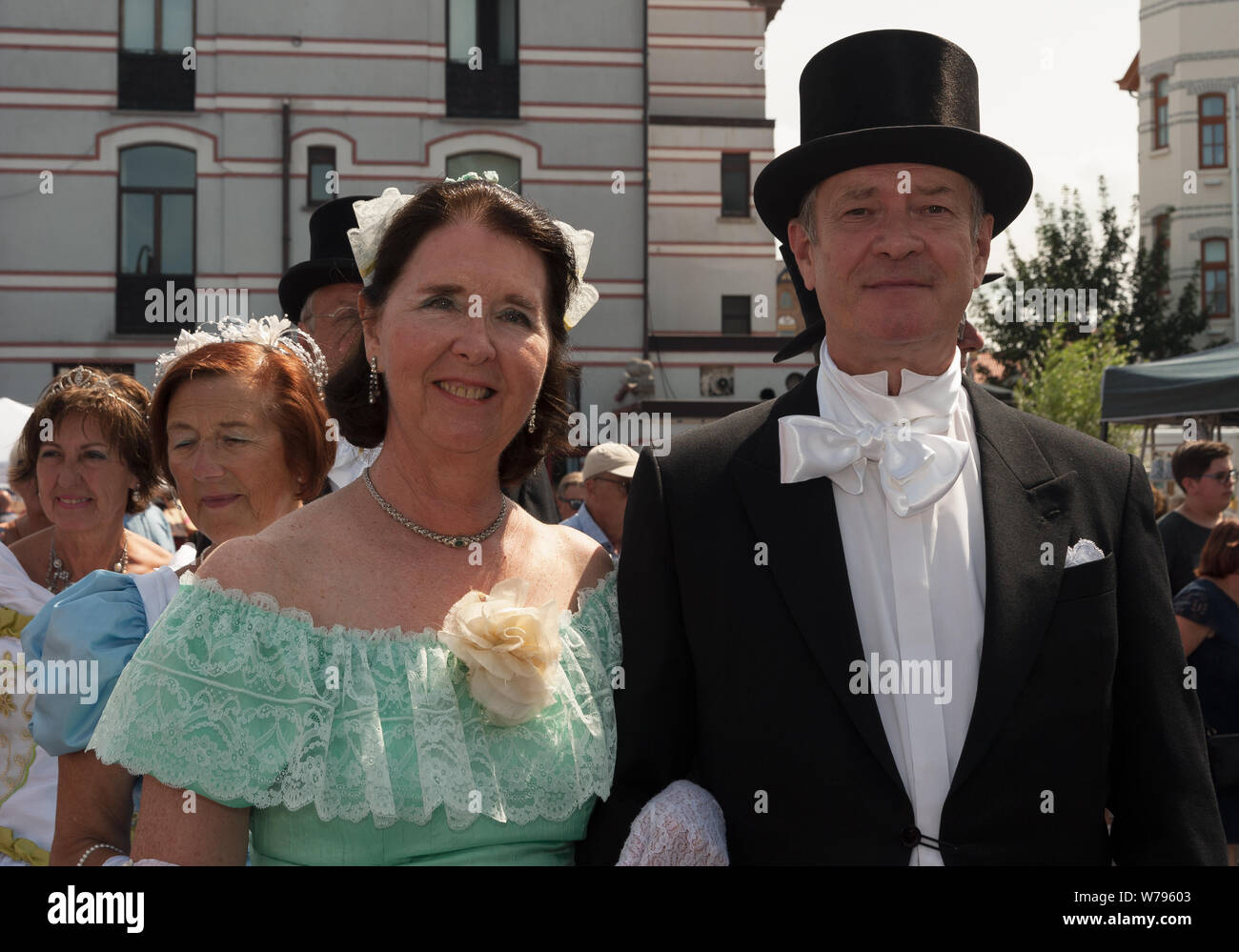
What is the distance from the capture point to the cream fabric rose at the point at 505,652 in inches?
91.5

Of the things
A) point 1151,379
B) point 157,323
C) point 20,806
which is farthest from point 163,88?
point 20,806

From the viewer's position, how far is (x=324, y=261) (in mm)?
4305

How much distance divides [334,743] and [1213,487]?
6.09 m

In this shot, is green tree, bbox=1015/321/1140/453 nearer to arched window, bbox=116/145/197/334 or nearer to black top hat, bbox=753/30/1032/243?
arched window, bbox=116/145/197/334

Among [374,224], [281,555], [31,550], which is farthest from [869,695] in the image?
[31,550]

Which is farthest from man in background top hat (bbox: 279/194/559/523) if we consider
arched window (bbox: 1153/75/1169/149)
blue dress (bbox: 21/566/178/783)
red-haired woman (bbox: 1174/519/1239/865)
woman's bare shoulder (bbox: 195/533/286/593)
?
arched window (bbox: 1153/75/1169/149)

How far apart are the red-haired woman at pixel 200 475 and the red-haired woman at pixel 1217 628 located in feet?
12.5

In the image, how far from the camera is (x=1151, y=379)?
8.41m

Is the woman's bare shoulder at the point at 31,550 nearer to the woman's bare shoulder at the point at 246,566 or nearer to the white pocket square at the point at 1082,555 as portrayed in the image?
the woman's bare shoulder at the point at 246,566

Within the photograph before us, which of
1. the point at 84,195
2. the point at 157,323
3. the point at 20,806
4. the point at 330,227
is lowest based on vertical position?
the point at 20,806
